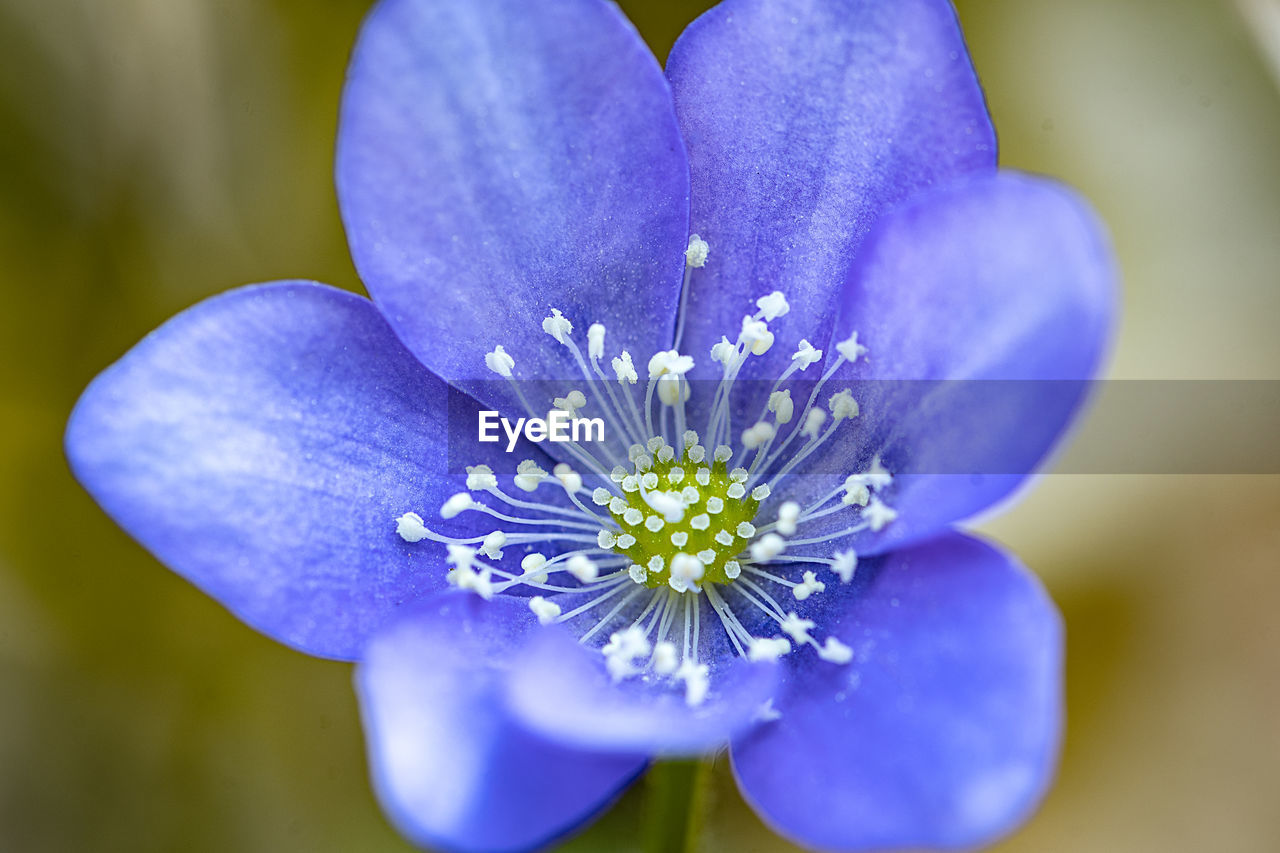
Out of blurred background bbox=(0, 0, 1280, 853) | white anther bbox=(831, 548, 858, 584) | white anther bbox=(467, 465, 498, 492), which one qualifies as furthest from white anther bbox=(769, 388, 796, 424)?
blurred background bbox=(0, 0, 1280, 853)

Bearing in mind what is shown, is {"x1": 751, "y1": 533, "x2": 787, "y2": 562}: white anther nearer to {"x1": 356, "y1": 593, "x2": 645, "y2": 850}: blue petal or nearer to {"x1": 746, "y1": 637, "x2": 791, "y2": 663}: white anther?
{"x1": 746, "y1": 637, "x2": 791, "y2": 663}: white anther

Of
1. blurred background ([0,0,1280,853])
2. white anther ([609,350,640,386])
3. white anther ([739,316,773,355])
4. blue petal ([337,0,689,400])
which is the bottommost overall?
blurred background ([0,0,1280,853])

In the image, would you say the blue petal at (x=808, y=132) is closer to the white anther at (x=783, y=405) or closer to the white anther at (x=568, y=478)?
the white anther at (x=783, y=405)

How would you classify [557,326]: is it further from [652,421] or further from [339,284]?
[339,284]

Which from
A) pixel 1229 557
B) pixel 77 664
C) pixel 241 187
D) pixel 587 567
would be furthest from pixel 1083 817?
pixel 241 187

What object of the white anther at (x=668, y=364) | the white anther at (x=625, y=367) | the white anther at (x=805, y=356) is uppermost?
the white anther at (x=805, y=356)

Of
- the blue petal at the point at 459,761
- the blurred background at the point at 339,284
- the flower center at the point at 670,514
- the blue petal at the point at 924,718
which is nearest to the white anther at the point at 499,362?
the flower center at the point at 670,514

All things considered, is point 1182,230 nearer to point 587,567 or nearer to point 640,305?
point 640,305

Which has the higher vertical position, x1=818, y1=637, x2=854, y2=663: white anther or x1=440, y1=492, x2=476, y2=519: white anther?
x1=440, y1=492, x2=476, y2=519: white anther
